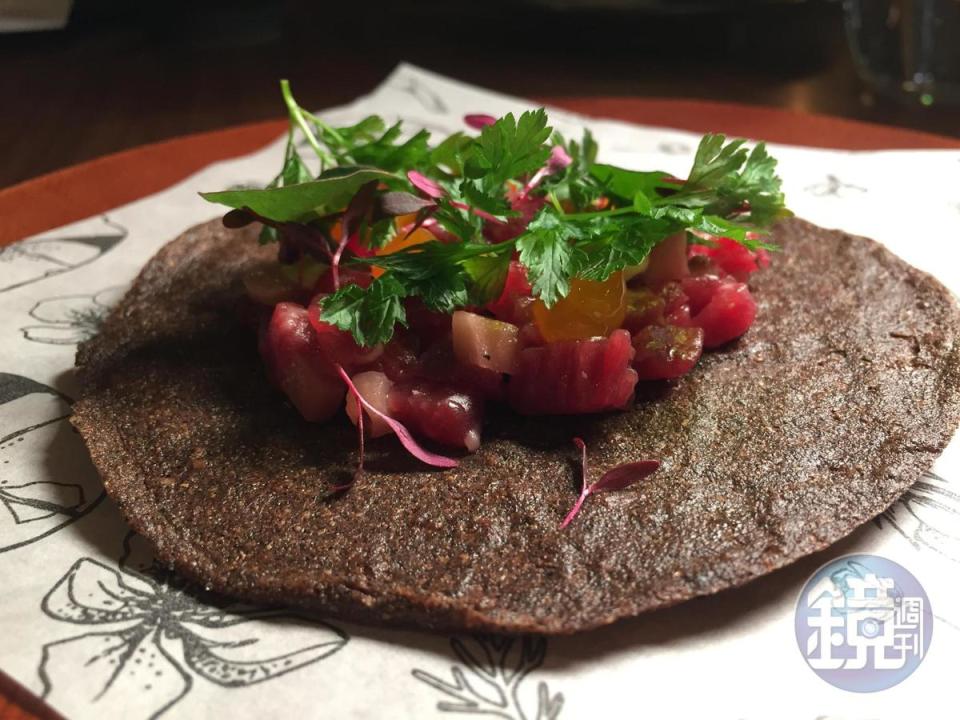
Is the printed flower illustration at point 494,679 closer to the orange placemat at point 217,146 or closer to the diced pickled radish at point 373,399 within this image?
the diced pickled radish at point 373,399

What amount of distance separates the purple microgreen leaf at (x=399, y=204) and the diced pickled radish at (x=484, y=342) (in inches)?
15.8

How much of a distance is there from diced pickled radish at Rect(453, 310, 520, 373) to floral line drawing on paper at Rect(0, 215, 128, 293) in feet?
5.82

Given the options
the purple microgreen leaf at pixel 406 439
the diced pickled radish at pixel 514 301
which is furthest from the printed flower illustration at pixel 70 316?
the diced pickled radish at pixel 514 301

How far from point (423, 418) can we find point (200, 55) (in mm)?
4958

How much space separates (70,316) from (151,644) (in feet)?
5.00

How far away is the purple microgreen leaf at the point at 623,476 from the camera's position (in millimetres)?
2080

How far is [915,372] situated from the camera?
237 cm

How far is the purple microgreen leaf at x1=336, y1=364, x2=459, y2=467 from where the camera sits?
2.16 metres

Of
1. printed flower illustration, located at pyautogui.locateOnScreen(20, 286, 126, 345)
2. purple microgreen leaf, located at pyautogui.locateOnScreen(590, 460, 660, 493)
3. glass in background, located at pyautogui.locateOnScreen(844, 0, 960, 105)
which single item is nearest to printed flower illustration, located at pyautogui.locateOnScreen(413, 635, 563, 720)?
purple microgreen leaf, located at pyautogui.locateOnScreen(590, 460, 660, 493)

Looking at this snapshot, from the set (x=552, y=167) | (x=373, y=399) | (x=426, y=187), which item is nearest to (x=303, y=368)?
(x=373, y=399)

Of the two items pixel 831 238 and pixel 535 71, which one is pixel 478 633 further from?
pixel 535 71

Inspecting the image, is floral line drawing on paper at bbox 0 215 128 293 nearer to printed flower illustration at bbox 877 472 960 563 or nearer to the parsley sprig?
the parsley sprig

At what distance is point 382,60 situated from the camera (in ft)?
20.0

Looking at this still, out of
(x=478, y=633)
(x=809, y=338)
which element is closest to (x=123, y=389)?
(x=478, y=633)
